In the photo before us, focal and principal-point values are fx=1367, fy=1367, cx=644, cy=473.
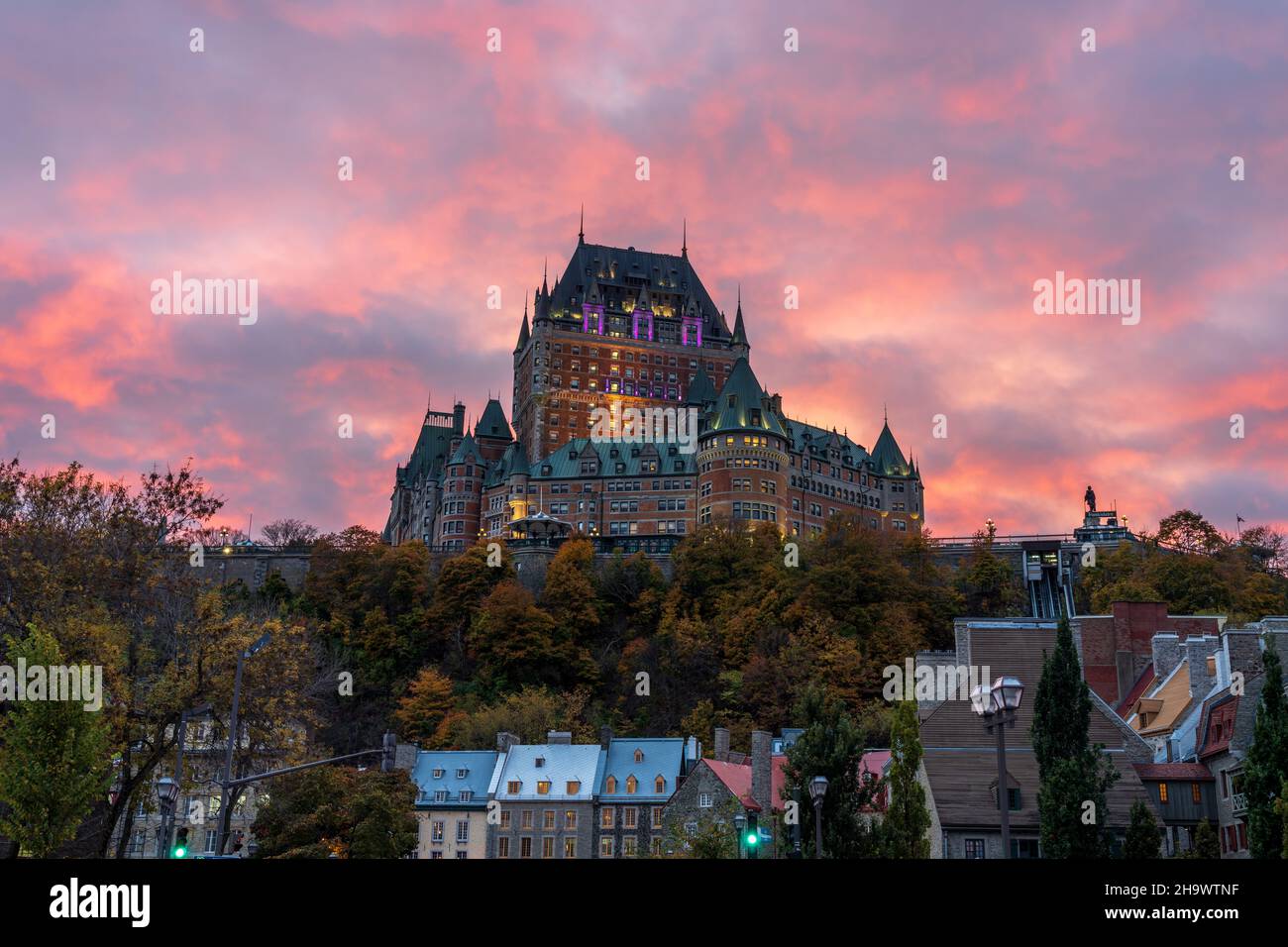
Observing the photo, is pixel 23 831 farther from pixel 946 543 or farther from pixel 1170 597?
pixel 946 543

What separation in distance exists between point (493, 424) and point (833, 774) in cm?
14282

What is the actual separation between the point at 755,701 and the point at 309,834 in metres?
43.7

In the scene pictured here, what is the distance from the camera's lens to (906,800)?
4391 centimetres

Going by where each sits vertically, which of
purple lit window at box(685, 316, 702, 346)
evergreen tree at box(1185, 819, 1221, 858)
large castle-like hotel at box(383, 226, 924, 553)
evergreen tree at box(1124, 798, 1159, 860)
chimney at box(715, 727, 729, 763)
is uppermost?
purple lit window at box(685, 316, 702, 346)

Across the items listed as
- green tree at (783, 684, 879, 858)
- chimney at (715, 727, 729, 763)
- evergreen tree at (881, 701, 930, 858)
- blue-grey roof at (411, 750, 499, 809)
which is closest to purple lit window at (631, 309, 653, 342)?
blue-grey roof at (411, 750, 499, 809)

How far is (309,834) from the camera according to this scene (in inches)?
2512

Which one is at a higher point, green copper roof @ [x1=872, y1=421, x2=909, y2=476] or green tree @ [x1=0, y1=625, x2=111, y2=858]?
green copper roof @ [x1=872, y1=421, x2=909, y2=476]

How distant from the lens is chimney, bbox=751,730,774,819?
68062mm

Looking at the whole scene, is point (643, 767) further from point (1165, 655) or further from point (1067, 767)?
point (1067, 767)

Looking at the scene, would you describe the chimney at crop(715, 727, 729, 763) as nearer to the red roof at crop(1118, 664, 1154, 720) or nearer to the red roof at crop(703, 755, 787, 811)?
the red roof at crop(703, 755, 787, 811)

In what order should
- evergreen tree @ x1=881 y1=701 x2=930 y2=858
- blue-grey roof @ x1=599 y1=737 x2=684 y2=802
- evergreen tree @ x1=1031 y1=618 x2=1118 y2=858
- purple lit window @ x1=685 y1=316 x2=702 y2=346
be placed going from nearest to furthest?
1. evergreen tree @ x1=1031 y1=618 x2=1118 y2=858
2. evergreen tree @ x1=881 y1=701 x2=930 y2=858
3. blue-grey roof @ x1=599 y1=737 x2=684 y2=802
4. purple lit window @ x1=685 y1=316 x2=702 y2=346

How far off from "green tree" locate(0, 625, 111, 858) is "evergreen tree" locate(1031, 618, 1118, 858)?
88.7 ft

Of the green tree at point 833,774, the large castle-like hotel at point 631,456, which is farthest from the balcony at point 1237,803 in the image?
the large castle-like hotel at point 631,456
